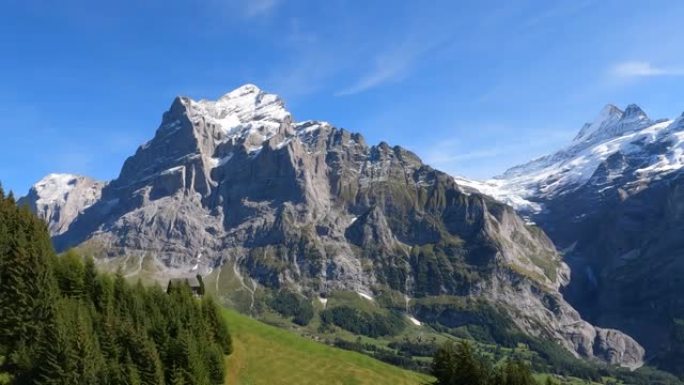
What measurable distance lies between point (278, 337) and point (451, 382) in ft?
167

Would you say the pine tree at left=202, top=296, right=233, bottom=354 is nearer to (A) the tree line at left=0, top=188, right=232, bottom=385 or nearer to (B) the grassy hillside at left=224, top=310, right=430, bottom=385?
(A) the tree line at left=0, top=188, right=232, bottom=385

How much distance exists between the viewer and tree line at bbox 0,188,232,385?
76562 mm

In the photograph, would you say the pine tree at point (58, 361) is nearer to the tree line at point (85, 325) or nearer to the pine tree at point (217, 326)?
the tree line at point (85, 325)

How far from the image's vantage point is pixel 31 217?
106625mm

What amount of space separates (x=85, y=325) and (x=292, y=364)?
48020 mm

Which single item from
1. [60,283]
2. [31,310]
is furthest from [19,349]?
[60,283]

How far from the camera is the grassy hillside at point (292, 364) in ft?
363

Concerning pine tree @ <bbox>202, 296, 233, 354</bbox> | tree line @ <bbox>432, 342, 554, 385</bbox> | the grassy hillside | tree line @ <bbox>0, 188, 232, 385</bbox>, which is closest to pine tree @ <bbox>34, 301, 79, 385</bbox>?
tree line @ <bbox>0, 188, 232, 385</bbox>

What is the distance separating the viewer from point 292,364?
119 m

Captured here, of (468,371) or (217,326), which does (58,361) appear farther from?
(468,371)

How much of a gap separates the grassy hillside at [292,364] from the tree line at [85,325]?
7.56 m

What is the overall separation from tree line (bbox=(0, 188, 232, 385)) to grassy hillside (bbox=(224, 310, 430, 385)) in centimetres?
756

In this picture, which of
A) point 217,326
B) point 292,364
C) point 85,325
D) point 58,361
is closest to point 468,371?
point 292,364

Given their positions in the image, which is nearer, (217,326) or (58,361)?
(58,361)
